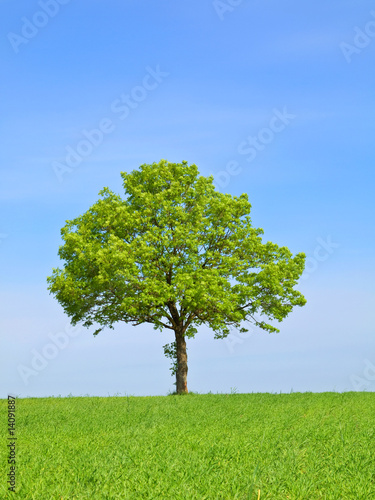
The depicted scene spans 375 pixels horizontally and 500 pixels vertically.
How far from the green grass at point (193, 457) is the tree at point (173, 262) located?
→ 13123mm

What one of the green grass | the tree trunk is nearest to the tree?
the tree trunk

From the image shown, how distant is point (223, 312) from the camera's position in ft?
97.4

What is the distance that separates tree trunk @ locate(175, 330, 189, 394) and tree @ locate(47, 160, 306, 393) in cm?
6

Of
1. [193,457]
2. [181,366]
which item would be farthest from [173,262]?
[193,457]

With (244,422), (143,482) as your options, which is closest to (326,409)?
(244,422)

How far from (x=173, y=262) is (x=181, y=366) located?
21.4 ft

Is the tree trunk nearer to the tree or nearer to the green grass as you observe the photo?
the tree

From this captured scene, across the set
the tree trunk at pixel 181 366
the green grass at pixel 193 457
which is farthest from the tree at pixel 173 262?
the green grass at pixel 193 457

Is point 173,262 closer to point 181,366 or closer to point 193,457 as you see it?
point 181,366

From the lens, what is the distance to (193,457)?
835cm

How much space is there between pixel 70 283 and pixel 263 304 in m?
11.3

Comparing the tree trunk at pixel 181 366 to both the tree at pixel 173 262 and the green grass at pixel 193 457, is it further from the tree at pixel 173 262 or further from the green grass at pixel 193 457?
the green grass at pixel 193 457

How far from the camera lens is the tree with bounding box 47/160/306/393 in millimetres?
27797

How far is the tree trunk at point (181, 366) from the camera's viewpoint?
3036cm
